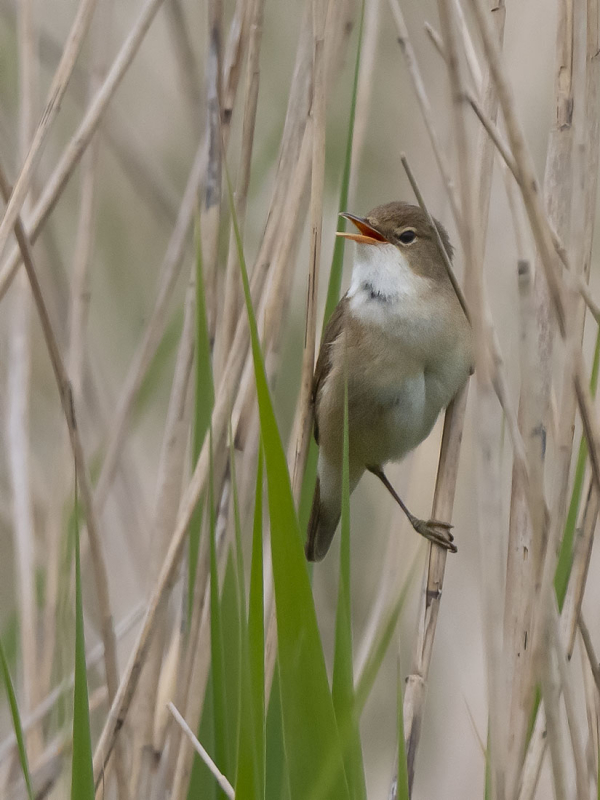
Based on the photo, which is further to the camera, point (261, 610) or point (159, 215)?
point (159, 215)

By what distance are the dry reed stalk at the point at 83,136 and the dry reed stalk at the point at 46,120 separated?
4 cm

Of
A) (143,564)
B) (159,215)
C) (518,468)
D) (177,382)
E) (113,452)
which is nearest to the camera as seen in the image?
(518,468)

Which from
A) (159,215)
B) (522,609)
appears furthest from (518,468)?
(159,215)

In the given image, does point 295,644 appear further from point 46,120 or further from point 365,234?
point 365,234

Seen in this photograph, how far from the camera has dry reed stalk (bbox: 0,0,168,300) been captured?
5.16 feet

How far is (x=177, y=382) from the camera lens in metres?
1.75

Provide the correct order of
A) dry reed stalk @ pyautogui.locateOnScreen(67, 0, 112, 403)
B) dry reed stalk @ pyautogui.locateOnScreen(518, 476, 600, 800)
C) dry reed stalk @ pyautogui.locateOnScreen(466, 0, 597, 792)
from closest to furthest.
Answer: dry reed stalk @ pyautogui.locateOnScreen(466, 0, 597, 792)
dry reed stalk @ pyautogui.locateOnScreen(518, 476, 600, 800)
dry reed stalk @ pyautogui.locateOnScreen(67, 0, 112, 403)

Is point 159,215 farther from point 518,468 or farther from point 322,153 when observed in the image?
point 518,468

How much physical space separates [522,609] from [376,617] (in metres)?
0.56

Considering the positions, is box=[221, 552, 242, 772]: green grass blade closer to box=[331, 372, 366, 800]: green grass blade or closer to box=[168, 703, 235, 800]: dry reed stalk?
box=[168, 703, 235, 800]: dry reed stalk

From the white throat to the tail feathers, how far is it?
0.48 metres

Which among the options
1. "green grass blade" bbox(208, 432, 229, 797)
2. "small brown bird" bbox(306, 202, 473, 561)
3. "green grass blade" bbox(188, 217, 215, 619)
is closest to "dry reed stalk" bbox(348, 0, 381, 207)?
"small brown bird" bbox(306, 202, 473, 561)

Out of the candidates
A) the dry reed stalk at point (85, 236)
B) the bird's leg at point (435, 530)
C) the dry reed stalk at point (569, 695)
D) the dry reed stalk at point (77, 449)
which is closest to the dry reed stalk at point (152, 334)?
the dry reed stalk at point (85, 236)

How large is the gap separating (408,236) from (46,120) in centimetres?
83
